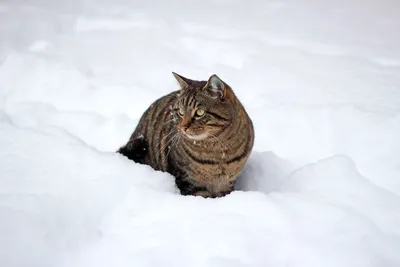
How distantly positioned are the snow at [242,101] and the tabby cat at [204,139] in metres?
0.29

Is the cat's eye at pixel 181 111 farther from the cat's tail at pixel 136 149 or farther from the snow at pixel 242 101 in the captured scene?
the cat's tail at pixel 136 149

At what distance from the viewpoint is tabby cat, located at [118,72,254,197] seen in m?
2.36

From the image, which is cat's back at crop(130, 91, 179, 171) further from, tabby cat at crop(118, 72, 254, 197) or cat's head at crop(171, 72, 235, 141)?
cat's head at crop(171, 72, 235, 141)

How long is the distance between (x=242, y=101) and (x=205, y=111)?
4.42ft

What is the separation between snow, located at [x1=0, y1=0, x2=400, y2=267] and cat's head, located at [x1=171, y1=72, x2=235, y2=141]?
1.11ft

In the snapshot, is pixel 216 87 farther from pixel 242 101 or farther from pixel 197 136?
pixel 242 101

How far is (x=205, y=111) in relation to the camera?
236 centimetres

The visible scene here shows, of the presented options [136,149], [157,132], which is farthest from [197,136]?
[136,149]

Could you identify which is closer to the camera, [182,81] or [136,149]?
[182,81]

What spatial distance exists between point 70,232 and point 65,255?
114mm

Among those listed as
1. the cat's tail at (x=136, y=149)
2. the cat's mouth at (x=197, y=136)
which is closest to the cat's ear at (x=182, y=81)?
the cat's mouth at (x=197, y=136)

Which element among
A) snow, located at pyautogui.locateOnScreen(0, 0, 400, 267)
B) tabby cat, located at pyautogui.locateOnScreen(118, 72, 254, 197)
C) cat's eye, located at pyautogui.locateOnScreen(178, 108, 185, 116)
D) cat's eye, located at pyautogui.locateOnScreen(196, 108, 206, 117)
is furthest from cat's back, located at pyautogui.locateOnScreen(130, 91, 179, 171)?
snow, located at pyautogui.locateOnScreen(0, 0, 400, 267)
